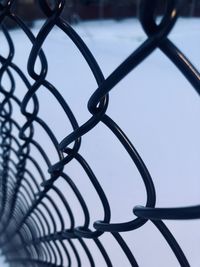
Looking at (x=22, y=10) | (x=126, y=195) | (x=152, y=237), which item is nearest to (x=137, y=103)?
(x=126, y=195)

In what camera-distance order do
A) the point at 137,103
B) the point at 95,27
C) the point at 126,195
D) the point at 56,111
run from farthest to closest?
1. the point at 95,27
2. the point at 137,103
3. the point at 56,111
4. the point at 126,195

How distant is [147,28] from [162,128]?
104 centimetres

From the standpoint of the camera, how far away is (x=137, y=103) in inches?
51.3

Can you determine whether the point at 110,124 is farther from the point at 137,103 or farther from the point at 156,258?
the point at 137,103

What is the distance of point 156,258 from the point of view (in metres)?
0.80

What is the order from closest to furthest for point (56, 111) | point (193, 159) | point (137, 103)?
1. point (193, 159)
2. point (56, 111)
3. point (137, 103)

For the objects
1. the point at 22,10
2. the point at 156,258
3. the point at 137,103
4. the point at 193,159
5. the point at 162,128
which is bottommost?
the point at 156,258

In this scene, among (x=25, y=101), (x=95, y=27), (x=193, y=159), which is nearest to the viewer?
(x=25, y=101)

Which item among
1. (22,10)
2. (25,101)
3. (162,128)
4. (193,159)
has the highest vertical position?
(22,10)

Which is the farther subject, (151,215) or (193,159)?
(193,159)

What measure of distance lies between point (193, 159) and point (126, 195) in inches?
9.6

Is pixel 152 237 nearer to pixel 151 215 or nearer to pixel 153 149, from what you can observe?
pixel 153 149

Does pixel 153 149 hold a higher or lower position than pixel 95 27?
lower

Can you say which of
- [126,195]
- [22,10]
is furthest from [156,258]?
[22,10]
